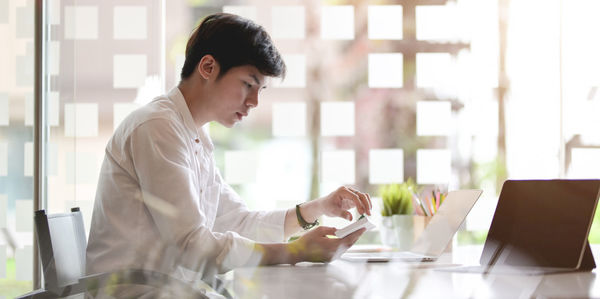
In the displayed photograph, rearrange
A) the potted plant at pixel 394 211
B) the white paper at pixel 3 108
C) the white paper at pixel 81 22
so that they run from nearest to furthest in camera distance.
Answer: the potted plant at pixel 394 211
the white paper at pixel 3 108
the white paper at pixel 81 22

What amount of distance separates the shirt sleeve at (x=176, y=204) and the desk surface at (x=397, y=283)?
0.32 ft

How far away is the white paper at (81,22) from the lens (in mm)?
3139

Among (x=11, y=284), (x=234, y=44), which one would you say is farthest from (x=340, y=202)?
(x=11, y=284)

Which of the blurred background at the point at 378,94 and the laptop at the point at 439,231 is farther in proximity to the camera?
the blurred background at the point at 378,94

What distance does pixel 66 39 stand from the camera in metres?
3.13

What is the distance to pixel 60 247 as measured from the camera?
1468mm

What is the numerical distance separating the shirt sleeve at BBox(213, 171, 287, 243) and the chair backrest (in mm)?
473

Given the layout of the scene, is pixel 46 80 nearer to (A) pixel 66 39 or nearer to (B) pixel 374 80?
(A) pixel 66 39

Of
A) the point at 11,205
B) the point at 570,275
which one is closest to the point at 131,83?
the point at 11,205

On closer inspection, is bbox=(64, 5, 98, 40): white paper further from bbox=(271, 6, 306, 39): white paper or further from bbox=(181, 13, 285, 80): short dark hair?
bbox=(181, 13, 285, 80): short dark hair

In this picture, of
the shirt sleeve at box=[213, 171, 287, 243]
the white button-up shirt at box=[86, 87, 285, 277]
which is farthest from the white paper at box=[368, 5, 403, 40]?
the white button-up shirt at box=[86, 87, 285, 277]

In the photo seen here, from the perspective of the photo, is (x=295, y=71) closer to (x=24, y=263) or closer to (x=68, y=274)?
(x=24, y=263)

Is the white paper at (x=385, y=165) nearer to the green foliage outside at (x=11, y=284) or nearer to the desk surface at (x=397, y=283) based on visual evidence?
the green foliage outside at (x=11, y=284)

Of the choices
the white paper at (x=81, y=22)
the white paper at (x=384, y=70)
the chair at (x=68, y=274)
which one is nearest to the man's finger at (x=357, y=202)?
the chair at (x=68, y=274)
